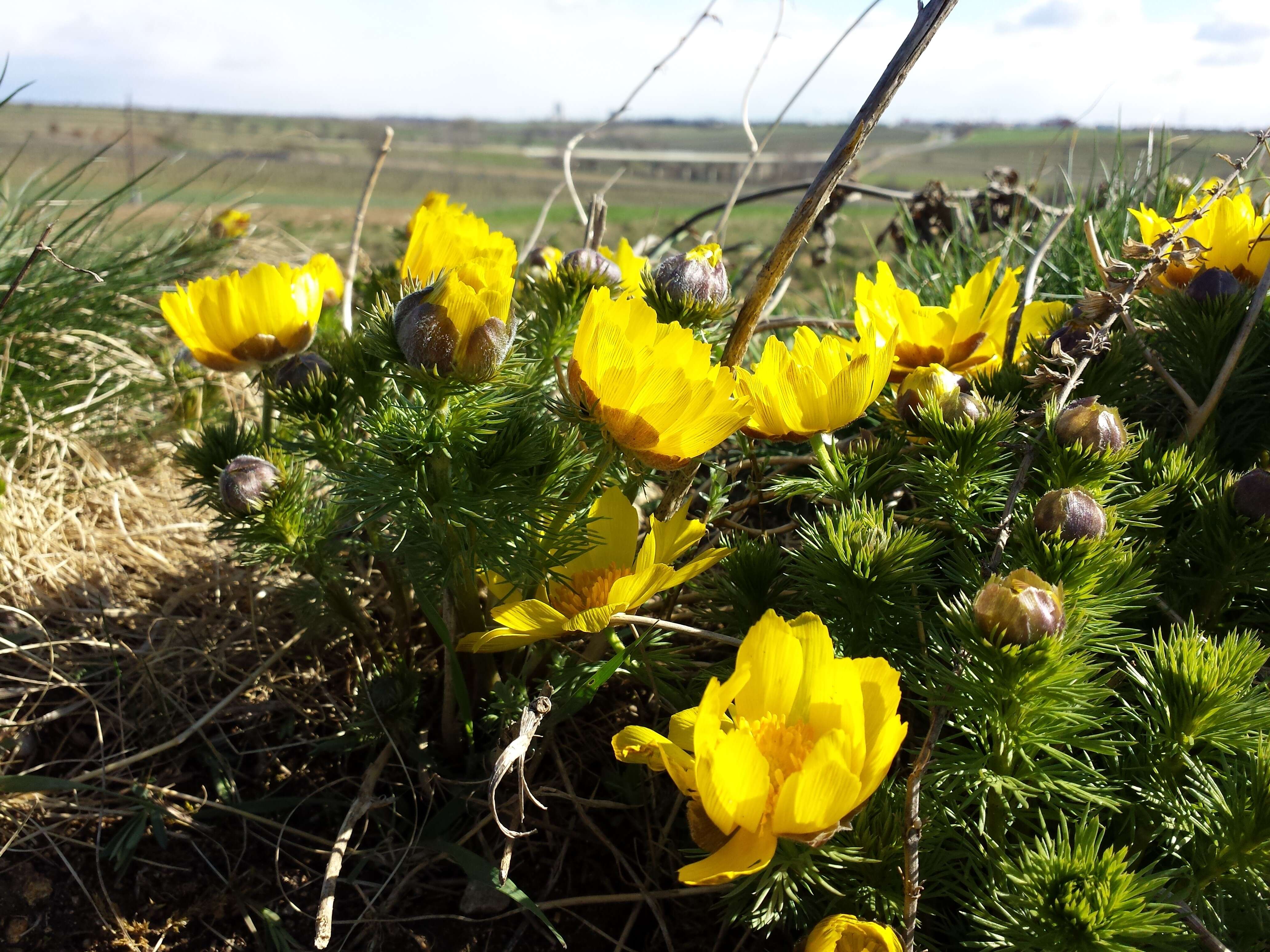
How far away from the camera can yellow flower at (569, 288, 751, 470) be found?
81 centimetres

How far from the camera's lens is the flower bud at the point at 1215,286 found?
1.26 metres

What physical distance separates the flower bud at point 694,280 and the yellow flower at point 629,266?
0.23 ft

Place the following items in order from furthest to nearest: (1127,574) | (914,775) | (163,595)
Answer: (163,595)
(1127,574)
(914,775)

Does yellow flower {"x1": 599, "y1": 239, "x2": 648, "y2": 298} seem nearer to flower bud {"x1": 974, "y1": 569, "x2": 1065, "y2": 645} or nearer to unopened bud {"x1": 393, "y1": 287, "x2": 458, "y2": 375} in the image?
unopened bud {"x1": 393, "y1": 287, "x2": 458, "y2": 375}

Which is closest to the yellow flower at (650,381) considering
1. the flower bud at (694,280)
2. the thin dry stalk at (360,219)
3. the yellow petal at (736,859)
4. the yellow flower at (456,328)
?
the yellow flower at (456,328)

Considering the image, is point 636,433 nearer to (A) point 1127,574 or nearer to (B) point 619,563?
(B) point 619,563

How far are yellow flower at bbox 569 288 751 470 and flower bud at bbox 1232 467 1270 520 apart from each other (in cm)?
56

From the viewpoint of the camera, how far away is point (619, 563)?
1135 millimetres

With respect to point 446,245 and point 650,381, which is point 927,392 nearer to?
point 650,381

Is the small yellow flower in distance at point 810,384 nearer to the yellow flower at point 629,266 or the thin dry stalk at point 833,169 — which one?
the thin dry stalk at point 833,169

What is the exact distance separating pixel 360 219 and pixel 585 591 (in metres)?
1.02

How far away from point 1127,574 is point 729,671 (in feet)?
1.39

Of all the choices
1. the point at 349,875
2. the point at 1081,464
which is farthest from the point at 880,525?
the point at 349,875

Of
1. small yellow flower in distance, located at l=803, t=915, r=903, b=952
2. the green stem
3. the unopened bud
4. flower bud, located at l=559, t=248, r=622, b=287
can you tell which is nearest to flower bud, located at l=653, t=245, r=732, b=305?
flower bud, located at l=559, t=248, r=622, b=287
